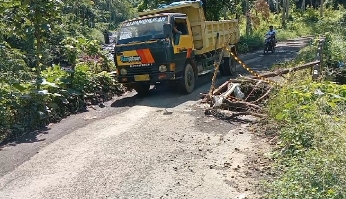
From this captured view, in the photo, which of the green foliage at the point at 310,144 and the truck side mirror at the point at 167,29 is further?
the truck side mirror at the point at 167,29

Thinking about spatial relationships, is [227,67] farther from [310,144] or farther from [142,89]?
[310,144]

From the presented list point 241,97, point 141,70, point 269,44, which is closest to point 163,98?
point 141,70

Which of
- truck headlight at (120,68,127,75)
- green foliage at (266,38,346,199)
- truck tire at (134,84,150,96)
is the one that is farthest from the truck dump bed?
green foliage at (266,38,346,199)

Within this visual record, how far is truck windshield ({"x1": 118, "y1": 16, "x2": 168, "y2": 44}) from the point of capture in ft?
32.2

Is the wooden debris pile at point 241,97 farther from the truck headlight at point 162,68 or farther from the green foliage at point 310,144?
the truck headlight at point 162,68

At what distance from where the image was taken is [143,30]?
9984 millimetres

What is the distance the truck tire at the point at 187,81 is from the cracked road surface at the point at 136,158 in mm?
1540

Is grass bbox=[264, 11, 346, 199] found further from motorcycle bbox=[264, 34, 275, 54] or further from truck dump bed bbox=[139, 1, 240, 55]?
motorcycle bbox=[264, 34, 275, 54]

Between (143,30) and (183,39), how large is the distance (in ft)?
3.60

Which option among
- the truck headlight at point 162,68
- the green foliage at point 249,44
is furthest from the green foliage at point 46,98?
the green foliage at point 249,44

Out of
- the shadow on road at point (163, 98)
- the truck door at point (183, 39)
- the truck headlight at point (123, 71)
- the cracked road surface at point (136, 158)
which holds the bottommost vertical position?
the cracked road surface at point (136, 158)

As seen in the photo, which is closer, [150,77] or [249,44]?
[150,77]

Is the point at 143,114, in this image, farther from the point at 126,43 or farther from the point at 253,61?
the point at 253,61

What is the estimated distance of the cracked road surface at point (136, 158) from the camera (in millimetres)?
4879
